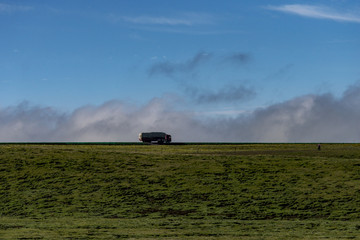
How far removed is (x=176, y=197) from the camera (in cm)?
4425

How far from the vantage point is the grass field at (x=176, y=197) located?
29.1m

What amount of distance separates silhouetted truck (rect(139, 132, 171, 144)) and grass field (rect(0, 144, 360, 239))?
8531cm

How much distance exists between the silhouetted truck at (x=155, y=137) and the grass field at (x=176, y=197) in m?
85.3

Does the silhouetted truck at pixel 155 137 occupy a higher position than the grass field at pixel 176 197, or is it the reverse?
the silhouetted truck at pixel 155 137

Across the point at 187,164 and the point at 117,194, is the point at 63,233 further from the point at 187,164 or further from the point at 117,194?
the point at 187,164

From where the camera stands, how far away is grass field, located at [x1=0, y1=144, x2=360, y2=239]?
29.1 metres

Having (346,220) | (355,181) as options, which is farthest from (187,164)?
(346,220)

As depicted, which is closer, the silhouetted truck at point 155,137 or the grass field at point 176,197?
the grass field at point 176,197

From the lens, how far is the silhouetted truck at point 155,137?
5935 inches

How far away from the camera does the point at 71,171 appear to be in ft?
180

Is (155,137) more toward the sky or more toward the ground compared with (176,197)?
more toward the sky

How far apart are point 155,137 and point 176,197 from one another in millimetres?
110014

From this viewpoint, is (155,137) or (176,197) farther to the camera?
(155,137)

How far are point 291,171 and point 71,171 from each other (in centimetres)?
2471
